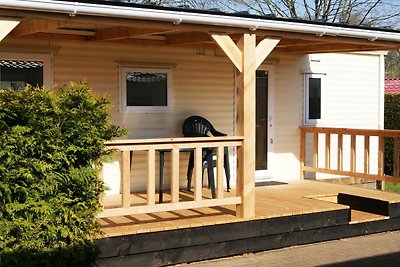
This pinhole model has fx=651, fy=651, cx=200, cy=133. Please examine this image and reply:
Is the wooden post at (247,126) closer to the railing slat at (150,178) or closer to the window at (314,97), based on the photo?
the railing slat at (150,178)

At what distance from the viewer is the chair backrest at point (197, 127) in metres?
10.0

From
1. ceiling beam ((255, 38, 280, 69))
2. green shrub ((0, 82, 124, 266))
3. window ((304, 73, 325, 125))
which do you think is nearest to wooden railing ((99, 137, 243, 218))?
green shrub ((0, 82, 124, 266))

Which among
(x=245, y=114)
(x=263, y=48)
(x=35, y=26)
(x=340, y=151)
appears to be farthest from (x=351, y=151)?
(x=35, y=26)

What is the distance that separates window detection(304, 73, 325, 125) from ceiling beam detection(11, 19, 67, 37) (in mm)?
5615

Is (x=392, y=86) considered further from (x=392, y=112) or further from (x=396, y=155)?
(x=396, y=155)

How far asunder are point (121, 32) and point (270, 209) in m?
2.95

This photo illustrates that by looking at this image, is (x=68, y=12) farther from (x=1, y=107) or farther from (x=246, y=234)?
(x=246, y=234)

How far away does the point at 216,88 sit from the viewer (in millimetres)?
10656

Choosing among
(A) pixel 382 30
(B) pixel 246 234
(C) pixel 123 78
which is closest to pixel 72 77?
(C) pixel 123 78

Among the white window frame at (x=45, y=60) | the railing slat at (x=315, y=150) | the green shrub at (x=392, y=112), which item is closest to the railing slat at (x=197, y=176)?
the white window frame at (x=45, y=60)

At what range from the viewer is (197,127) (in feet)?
33.2

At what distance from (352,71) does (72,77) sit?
586 cm

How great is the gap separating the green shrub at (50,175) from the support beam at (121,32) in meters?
2.01

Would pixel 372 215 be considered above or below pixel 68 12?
below
